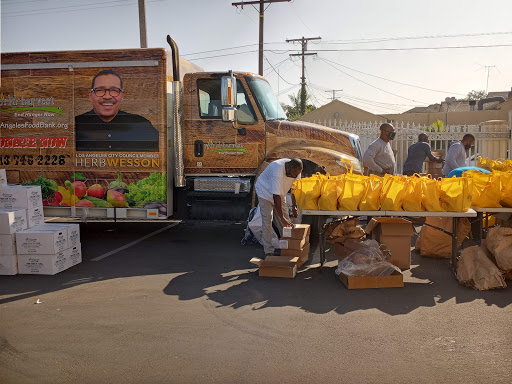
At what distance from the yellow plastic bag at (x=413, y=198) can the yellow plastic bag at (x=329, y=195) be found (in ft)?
2.79

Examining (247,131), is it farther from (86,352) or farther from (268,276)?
(86,352)

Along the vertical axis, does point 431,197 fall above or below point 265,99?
below

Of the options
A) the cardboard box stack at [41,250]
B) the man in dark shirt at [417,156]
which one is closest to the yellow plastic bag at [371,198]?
the cardboard box stack at [41,250]

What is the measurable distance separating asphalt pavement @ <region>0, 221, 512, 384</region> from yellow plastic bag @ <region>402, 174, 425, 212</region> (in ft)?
2.98

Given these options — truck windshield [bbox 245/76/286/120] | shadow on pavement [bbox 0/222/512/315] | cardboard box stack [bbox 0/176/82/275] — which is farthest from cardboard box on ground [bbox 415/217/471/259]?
cardboard box stack [bbox 0/176/82/275]

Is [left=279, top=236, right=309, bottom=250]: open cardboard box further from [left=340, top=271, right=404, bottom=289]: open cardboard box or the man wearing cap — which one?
the man wearing cap

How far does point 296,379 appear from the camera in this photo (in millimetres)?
3768

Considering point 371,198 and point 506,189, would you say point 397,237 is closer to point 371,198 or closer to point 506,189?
point 371,198

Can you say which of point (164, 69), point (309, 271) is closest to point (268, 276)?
point (309, 271)

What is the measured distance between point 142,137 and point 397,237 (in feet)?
15.1

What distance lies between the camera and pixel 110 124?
29.1 feet

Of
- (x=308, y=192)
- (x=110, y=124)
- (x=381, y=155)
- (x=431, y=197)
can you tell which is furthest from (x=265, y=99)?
(x=431, y=197)

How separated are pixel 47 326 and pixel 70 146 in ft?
15.7

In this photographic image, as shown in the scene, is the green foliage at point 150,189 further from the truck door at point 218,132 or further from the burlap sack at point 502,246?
the burlap sack at point 502,246
